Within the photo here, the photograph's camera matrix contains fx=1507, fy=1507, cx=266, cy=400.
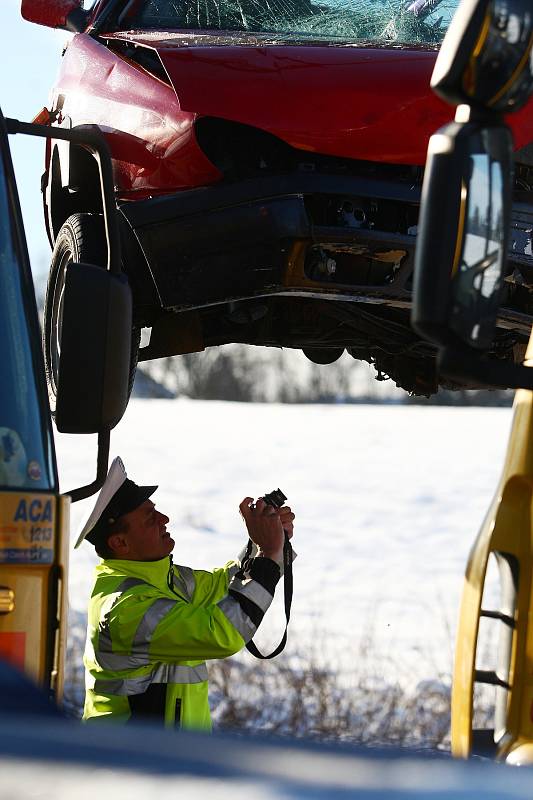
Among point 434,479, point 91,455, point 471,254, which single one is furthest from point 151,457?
point 471,254

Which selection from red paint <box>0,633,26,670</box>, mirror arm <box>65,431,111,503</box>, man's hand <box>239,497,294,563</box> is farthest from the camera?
man's hand <box>239,497,294,563</box>

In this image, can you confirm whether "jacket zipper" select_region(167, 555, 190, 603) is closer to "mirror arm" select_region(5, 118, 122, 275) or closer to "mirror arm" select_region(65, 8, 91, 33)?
"mirror arm" select_region(5, 118, 122, 275)

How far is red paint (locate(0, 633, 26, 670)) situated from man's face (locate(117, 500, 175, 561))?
1595 millimetres

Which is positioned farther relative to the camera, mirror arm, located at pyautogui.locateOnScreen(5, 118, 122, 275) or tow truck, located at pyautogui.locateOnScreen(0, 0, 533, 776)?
mirror arm, located at pyautogui.locateOnScreen(5, 118, 122, 275)

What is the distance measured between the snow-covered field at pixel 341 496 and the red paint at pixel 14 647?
6.29m

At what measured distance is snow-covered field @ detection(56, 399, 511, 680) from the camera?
11922mm

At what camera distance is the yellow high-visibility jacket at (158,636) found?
441 cm

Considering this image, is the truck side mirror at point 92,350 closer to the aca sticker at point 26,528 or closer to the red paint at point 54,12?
the aca sticker at point 26,528

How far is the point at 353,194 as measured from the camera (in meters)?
4.66

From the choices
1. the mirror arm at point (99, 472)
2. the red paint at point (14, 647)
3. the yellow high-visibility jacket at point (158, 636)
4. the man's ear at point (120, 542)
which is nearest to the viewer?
the red paint at point (14, 647)

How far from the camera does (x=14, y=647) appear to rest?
3170mm

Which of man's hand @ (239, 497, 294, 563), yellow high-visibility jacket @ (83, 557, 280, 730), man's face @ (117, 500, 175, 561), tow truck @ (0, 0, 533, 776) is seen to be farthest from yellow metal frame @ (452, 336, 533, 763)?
man's face @ (117, 500, 175, 561)

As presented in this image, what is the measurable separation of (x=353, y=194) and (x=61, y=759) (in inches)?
137

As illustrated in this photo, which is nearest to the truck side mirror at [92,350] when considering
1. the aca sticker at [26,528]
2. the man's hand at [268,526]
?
the aca sticker at [26,528]
